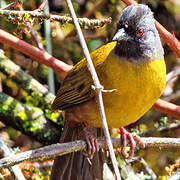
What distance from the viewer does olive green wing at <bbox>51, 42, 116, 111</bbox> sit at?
11.7 feet

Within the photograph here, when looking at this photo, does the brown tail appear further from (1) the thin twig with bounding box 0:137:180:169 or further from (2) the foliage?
(1) the thin twig with bounding box 0:137:180:169

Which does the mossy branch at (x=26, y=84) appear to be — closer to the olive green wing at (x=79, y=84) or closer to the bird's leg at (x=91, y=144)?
the olive green wing at (x=79, y=84)

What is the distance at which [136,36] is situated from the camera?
329 cm

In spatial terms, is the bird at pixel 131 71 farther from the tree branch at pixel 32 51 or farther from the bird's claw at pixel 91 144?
the tree branch at pixel 32 51

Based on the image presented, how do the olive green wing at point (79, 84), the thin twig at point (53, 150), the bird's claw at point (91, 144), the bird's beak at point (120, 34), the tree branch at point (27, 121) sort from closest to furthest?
the thin twig at point (53, 150) → the bird's beak at point (120, 34) → the bird's claw at point (91, 144) → the olive green wing at point (79, 84) → the tree branch at point (27, 121)

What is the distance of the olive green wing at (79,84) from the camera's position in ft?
11.7

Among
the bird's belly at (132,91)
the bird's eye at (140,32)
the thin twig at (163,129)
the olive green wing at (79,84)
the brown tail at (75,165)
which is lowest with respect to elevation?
the brown tail at (75,165)

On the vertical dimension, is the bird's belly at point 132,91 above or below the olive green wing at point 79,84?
below

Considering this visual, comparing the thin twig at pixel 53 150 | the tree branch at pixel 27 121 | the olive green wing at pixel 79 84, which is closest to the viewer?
the thin twig at pixel 53 150

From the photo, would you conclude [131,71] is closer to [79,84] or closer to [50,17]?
[79,84]

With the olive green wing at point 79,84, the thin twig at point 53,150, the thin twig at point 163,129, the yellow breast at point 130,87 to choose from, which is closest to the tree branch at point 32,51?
the olive green wing at point 79,84

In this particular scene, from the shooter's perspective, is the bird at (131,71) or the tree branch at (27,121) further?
the tree branch at (27,121)

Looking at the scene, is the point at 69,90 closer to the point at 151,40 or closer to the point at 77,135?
the point at 77,135

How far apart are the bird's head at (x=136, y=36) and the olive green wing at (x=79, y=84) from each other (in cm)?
25
